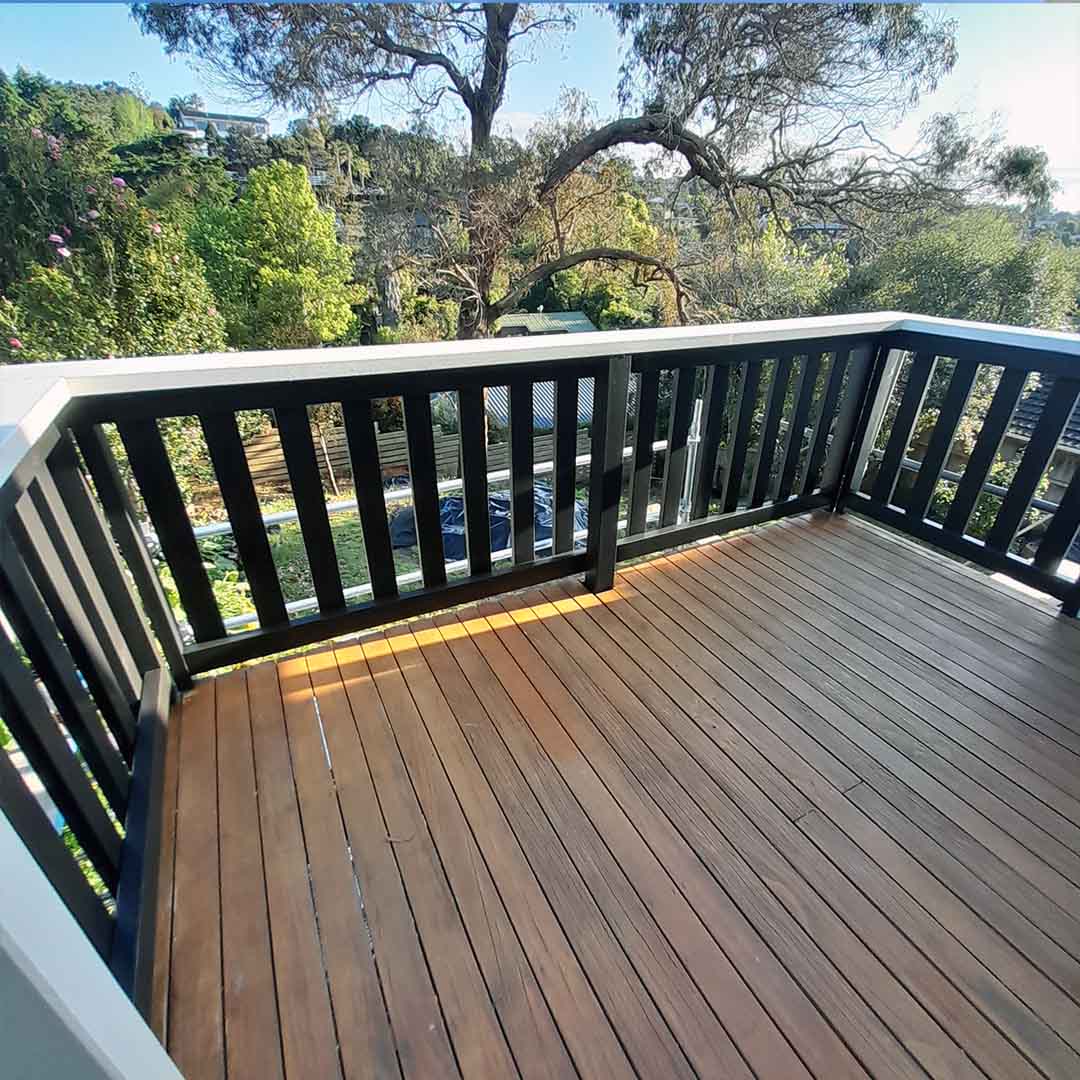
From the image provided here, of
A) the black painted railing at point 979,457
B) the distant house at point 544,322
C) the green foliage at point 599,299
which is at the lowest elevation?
the distant house at point 544,322

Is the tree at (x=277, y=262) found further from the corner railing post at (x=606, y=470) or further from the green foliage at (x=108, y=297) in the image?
the corner railing post at (x=606, y=470)

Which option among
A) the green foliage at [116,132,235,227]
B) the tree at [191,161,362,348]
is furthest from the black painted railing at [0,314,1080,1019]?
the tree at [191,161,362,348]

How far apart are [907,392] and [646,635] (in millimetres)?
1680

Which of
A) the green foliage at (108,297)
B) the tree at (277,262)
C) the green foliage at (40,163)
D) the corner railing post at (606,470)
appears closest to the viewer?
the corner railing post at (606,470)

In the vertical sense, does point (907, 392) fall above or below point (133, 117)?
below

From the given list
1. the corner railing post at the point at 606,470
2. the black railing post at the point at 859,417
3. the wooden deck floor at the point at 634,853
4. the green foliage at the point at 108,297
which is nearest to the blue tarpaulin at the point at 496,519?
the black railing post at the point at 859,417

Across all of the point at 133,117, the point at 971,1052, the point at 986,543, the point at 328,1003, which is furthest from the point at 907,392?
the point at 133,117

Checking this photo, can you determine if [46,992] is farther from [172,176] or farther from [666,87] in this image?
[172,176]

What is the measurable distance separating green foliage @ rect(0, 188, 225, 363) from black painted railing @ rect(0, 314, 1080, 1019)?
594 centimetres

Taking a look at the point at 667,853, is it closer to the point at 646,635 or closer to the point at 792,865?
the point at 792,865

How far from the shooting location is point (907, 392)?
99.9 inches

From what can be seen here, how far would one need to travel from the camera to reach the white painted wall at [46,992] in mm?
491

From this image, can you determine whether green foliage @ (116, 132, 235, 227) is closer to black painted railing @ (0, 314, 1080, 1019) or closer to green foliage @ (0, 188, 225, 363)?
green foliage @ (0, 188, 225, 363)

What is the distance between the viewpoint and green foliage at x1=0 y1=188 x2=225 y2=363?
629 cm
